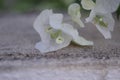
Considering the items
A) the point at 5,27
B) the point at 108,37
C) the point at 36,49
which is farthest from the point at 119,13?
the point at 5,27

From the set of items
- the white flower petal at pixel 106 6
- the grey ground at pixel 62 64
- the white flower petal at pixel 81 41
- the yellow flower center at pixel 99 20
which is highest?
the white flower petal at pixel 106 6

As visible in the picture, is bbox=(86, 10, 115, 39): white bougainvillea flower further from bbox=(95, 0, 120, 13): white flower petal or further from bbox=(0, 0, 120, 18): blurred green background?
bbox=(0, 0, 120, 18): blurred green background

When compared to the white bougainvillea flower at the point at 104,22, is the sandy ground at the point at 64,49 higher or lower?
lower

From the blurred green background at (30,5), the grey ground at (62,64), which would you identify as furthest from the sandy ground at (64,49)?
the blurred green background at (30,5)

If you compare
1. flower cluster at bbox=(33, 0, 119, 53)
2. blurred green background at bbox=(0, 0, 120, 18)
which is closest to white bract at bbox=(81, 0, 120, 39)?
flower cluster at bbox=(33, 0, 119, 53)

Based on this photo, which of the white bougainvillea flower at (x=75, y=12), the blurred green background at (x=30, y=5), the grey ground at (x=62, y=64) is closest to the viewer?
the grey ground at (x=62, y=64)

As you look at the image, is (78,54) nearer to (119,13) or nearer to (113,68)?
(113,68)

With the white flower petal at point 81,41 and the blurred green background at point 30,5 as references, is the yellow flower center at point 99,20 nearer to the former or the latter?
the white flower petal at point 81,41
